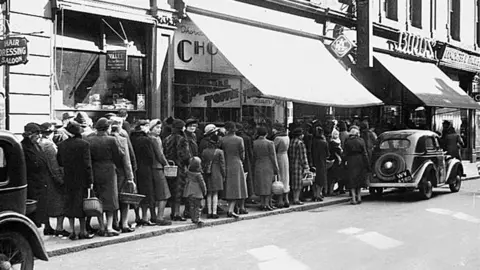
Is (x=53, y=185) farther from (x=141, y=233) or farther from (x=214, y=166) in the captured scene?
(x=214, y=166)

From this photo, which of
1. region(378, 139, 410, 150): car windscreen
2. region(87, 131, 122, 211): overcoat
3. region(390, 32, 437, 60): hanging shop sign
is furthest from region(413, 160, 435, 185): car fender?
region(390, 32, 437, 60): hanging shop sign

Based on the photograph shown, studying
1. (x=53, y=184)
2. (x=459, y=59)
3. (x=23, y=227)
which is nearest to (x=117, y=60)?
(x=53, y=184)

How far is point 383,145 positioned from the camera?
→ 15531 mm

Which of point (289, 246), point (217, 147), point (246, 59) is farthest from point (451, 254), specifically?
point (246, 59)

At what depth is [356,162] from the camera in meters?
14.7

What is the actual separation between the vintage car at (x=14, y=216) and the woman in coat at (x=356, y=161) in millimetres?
9246

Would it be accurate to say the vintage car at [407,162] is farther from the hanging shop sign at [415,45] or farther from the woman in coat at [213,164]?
the hanging shop sign at [415,45]

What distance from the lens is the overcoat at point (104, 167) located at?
32.3 ft

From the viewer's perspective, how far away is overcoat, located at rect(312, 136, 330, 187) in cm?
1479

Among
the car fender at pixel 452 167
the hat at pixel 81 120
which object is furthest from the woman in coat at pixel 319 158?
the hat at pixel 81 120

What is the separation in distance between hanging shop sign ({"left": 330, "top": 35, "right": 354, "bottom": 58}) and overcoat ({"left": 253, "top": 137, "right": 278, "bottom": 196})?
9472 mm

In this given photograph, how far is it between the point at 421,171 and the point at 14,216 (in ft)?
35.7

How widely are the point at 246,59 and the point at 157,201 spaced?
5947mm

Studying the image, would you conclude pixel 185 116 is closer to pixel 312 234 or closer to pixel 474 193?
pixel 312 234
